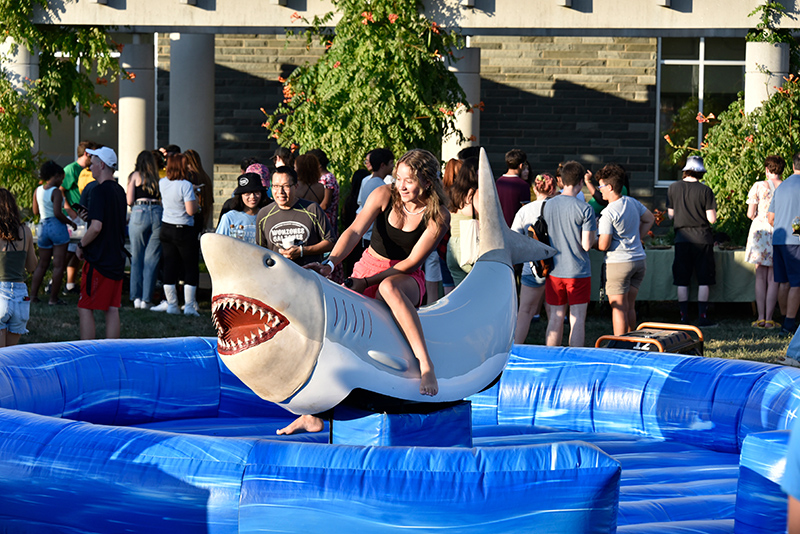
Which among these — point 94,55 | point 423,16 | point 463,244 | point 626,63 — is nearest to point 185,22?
point 94,55

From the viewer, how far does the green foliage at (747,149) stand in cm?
1138

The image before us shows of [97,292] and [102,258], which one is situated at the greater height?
[102,258]

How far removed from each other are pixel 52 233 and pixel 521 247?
6602 mm

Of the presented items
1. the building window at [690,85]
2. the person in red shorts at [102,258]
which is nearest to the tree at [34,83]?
the person in red shorts at [102,258]

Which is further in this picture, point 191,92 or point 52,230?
point 191,92

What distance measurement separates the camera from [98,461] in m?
3.77

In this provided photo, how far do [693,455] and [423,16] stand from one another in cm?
696

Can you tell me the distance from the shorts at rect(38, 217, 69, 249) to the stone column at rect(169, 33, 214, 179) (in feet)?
10.1

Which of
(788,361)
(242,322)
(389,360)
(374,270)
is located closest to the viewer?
(242,322)

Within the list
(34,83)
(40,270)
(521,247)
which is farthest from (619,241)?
(34,83)

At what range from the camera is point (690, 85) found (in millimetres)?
16375

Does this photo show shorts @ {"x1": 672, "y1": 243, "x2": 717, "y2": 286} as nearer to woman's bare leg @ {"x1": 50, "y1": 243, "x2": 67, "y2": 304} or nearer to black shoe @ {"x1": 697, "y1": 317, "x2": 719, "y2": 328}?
black shoe @ {"x1": 697, "y1": 317, "x2": 719, "y2": 328}

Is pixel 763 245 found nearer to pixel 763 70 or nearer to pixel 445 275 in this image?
pixel 763 70

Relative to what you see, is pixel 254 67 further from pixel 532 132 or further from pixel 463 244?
pixel 463 244
